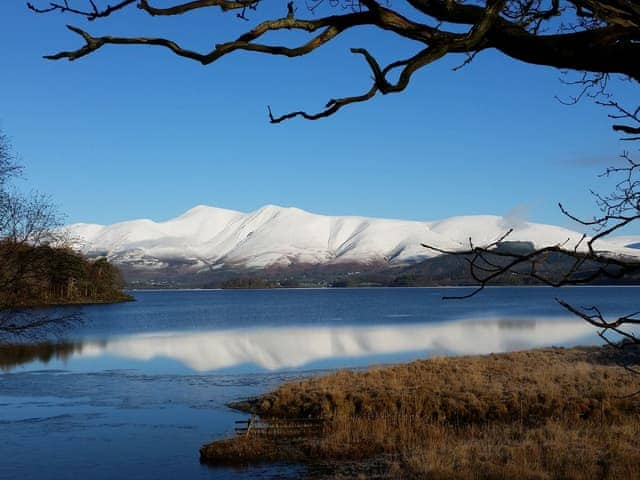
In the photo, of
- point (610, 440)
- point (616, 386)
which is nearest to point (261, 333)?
point (616, 386)

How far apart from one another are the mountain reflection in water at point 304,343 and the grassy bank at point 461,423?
1616 cm

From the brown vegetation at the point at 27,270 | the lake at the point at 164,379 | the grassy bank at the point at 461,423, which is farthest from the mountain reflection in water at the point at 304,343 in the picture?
the brown vegetation at the point at 27,270

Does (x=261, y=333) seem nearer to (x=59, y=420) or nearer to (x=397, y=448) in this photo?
(x=59, y=420)

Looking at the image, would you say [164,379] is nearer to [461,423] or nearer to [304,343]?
[461,423]

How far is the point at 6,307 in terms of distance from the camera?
21.9 m

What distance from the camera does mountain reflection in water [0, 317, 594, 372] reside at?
1941 inches

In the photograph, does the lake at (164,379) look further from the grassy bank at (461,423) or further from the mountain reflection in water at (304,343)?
the grassy bank at (461,423)

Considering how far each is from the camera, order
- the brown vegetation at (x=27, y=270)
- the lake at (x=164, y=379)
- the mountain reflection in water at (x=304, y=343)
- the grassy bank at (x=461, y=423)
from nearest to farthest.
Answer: the grassy bank at (x=461, y=423), the lake at (x=164, y=379), the brown vegetation at (x=27, y=270), the mountain reflection in water at (x=304, y=343)

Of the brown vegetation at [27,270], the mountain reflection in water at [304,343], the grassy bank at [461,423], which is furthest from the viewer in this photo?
the mountain reflection in water at [304,343]

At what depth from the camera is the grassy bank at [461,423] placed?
1614 centimetres

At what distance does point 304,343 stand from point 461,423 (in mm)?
38117

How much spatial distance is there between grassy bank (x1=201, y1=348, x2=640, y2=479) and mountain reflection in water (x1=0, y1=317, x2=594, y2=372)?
53.0 ft

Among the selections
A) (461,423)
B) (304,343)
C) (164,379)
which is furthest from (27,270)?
(304,343)

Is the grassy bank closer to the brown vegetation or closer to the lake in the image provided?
the lake
